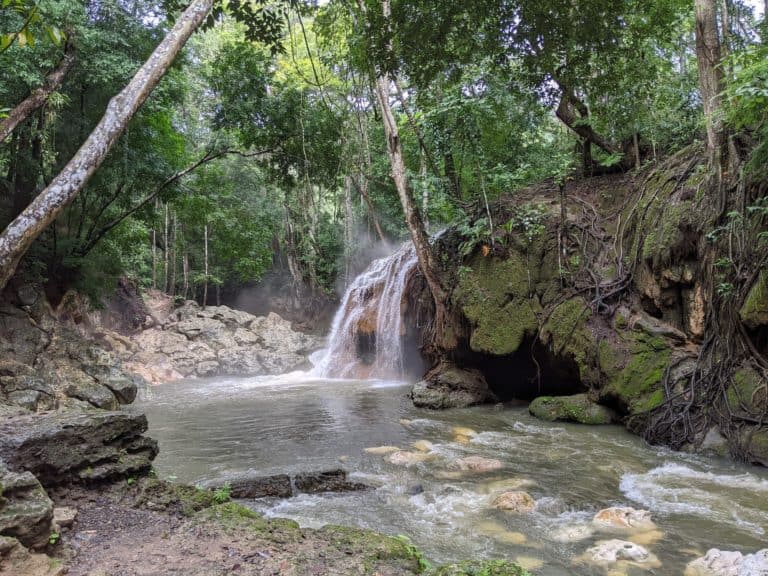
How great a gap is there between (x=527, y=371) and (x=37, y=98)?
9438 millimetres

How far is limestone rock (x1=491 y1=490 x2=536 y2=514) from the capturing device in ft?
14.1

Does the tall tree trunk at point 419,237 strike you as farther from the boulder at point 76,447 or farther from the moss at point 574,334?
the boulder at point 76,447

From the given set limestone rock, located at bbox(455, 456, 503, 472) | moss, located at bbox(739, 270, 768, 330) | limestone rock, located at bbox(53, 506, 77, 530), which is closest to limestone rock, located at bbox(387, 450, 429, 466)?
limestone rock, located at bbox(455, 456, 503, 472)

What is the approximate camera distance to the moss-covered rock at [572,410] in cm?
759

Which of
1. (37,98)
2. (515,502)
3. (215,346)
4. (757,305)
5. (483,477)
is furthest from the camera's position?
(215,346)

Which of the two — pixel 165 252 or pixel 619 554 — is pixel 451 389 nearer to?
pixel 619 554

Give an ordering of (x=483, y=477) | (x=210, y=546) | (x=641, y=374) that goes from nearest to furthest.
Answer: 1. (x=210, y=546)
2. (x=483, y=477)
3. (x=641, y=374)

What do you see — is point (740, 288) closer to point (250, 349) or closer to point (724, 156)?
point (724, 156)

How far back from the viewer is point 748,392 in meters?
5.65

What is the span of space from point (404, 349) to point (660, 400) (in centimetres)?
777

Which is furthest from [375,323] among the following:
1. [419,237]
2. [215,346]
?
[215,346]

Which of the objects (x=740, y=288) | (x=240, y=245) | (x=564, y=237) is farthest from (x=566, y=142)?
(x=240, y=245)

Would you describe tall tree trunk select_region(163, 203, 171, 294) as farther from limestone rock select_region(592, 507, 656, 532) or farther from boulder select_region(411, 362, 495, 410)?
limestone rock select_region(592, 507, 656, 532)

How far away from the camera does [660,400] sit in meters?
6.64
